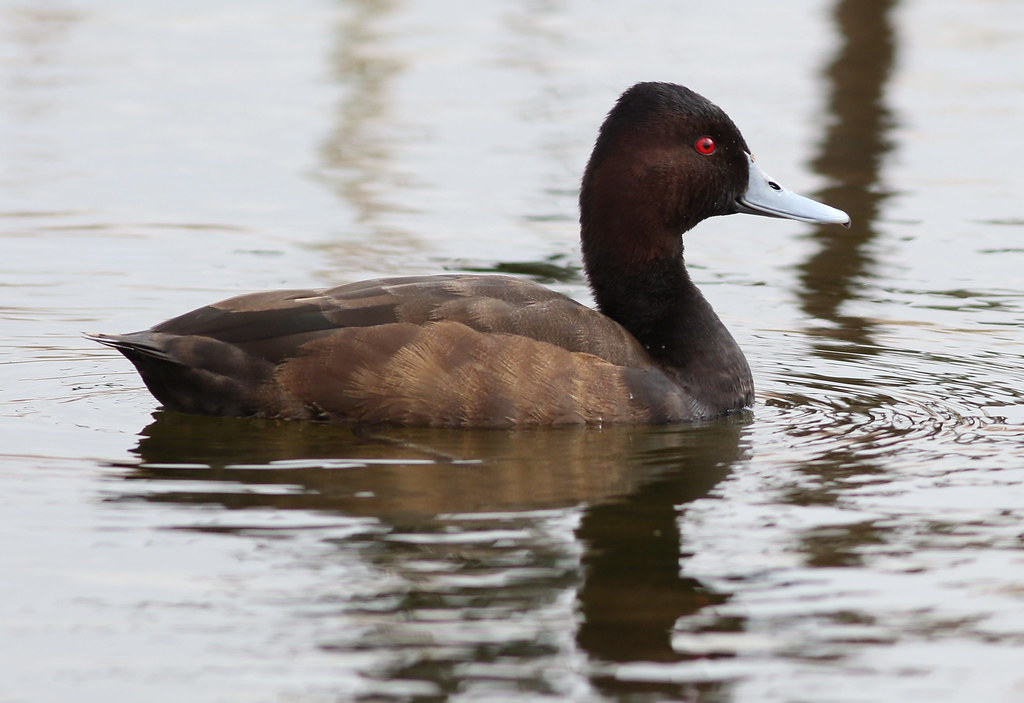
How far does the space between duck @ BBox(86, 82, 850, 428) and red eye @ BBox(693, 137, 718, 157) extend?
0.32 feet

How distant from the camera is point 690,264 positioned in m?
10.7

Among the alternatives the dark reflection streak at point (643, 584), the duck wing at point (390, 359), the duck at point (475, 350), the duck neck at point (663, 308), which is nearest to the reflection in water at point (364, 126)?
the duck neck at point (663, 308)

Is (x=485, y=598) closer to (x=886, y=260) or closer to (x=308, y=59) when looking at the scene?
(x=886, y=260)

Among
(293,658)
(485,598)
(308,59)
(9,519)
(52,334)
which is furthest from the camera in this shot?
(308,59)

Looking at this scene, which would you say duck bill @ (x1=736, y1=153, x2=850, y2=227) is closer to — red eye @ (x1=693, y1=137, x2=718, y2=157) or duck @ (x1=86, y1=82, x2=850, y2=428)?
red eye @ (x1=693, y1=137, x2=718, y2=157)

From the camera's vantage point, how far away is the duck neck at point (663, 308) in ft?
25.2

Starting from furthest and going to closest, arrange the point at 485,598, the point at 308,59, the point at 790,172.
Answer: the point at 308,59, the point at 790,172, the point at 485,598

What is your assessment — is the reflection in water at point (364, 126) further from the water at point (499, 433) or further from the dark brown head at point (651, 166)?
the dark brown head at point (651, 166)

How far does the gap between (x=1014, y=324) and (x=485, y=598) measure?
5010mm

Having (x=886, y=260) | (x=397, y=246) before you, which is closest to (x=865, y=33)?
(x=886, y=260)

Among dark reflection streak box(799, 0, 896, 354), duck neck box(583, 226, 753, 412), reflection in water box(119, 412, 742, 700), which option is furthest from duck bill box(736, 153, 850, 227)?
reflection in water box(119, 412, 742, 700)

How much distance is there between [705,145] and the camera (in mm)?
7832

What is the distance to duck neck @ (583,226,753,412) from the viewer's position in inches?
302

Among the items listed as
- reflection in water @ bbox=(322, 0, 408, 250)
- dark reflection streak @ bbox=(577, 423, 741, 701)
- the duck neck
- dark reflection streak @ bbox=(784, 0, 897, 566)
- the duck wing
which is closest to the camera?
dark reflection streak @ bbox=(577, 423, 741, 701)
